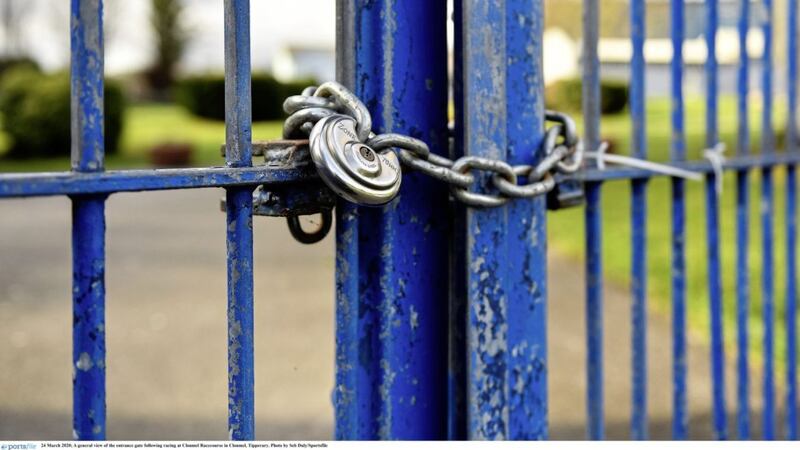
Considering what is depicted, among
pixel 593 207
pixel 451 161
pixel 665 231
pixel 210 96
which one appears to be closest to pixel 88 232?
pixel 451 161

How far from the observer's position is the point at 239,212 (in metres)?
1.00

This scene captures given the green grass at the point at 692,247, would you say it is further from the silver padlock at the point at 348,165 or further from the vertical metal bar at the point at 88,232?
the vertical metal bar at the point at 88,232

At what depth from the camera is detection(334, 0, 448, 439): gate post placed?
114 cm

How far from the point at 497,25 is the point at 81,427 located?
27.8 inches

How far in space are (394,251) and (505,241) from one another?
157mm

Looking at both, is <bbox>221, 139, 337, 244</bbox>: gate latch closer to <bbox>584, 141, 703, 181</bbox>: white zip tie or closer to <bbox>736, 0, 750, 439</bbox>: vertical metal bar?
<bbox>584, 141, 703, 181</bbox>: white zip tie

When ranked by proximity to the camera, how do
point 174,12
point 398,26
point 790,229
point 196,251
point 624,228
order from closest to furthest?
point 398,26 < point 790,229 < point 196,251 < point 624,228 < point 174,12

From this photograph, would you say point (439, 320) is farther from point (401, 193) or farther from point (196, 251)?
point (196, 251)

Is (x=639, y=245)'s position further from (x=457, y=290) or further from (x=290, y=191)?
(x=290, y=191)

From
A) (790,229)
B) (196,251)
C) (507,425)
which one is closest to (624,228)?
(196,251)

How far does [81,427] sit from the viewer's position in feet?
2.97

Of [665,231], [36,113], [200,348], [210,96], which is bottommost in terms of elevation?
[200,348]

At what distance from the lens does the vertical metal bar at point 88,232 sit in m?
0.86

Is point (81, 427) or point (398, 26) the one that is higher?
point (398, 26)
